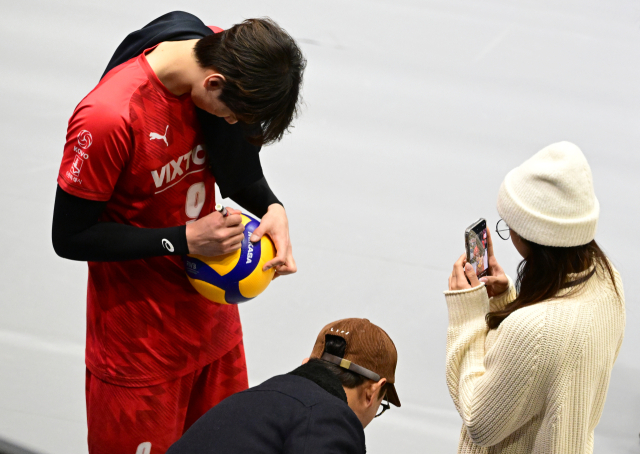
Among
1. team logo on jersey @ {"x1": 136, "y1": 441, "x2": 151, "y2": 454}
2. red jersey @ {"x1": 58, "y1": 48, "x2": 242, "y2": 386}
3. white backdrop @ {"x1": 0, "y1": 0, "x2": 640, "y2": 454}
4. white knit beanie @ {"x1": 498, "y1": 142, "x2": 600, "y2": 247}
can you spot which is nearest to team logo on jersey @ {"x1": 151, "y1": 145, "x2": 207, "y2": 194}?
red jersey @ {"x1": 58, "y1": 48, "x2": 242, "y2": 386}

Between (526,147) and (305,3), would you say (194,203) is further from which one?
(305,3)

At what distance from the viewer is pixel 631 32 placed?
571 cm

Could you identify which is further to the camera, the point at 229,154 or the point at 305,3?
the point at 305,3

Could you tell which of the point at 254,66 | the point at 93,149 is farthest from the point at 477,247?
the point at 93,149

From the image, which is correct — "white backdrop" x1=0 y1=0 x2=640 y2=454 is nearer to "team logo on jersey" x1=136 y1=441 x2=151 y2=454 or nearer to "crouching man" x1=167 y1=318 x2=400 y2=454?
"team logo on jersey" x1=136 y1=441 x2=151 y2=454

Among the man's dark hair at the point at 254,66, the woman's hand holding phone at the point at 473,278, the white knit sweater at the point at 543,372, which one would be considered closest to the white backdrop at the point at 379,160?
the woman's hand holding phone at the point at 473,278

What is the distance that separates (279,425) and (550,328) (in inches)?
24.3

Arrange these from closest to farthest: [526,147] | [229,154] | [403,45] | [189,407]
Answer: [229,154]
[189,407]
[526,147]
[403,45]

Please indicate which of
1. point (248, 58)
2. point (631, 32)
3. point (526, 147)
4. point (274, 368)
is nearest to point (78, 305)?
point (274, 368)

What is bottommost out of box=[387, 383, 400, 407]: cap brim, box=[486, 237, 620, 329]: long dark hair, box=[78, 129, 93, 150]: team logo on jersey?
box=[387, 383, 400, 407]: cap brim

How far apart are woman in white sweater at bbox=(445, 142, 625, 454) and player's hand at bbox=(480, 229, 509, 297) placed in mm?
232

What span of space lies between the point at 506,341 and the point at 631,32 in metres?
4.99

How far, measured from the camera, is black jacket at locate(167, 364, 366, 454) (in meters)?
1.36

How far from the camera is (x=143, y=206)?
1.83 meters
